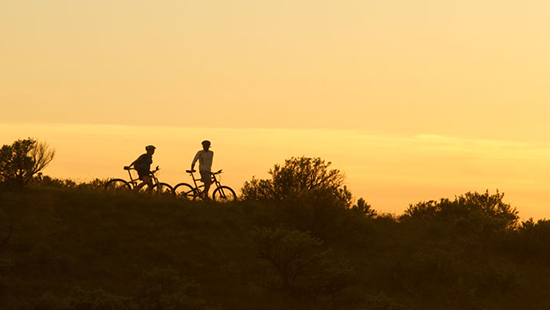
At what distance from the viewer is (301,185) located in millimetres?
35531

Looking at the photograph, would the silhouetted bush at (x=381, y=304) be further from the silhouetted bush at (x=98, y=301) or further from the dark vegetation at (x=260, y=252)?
the silhouetted bush at (x=98, y=301)

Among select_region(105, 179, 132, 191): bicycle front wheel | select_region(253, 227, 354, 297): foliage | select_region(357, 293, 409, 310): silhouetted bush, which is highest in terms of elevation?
select_region(105, 179, 132, 191): bicycle front wheel

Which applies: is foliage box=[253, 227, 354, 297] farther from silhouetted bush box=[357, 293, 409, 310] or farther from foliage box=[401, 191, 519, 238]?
foliage box=[401, 191, 519, 238]

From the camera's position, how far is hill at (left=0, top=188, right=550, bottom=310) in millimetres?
24422

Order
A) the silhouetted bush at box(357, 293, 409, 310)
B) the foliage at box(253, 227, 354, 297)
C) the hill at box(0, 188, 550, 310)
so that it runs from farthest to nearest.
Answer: the foliage at box(253, 227, 354, 297) → the hill at box(0, 188, 550, 310) → the silhouetted bush at box(357, 293, 409, 310)

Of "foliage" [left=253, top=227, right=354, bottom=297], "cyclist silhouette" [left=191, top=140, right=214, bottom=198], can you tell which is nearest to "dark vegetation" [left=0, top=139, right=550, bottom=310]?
"foliage" [left=253, top=227, right=354, bottom=297]

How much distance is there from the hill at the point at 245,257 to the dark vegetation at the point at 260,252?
0.05m

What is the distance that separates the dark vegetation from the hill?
0.15 ft

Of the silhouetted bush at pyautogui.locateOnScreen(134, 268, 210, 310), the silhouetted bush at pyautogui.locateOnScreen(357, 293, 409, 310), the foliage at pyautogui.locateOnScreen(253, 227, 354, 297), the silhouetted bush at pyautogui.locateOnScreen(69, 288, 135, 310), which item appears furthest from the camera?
the foliage at pyautogui.locateOnScreen(253, 227, 354, 297)

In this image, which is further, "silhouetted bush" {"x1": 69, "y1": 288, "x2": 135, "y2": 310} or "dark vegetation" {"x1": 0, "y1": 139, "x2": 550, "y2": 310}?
"dark vegetation" {"x1": 0, "y1": 139, "x2": 550, "y2": 310}

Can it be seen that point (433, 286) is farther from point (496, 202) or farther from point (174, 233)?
point (496, 202)

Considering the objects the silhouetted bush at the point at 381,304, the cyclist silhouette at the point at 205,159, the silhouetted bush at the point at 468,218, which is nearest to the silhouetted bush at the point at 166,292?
the silhouetted bush at the point at 381,304

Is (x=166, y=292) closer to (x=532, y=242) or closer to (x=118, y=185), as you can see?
(x=118, y=185)

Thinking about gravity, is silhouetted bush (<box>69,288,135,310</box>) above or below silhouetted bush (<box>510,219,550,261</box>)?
below
